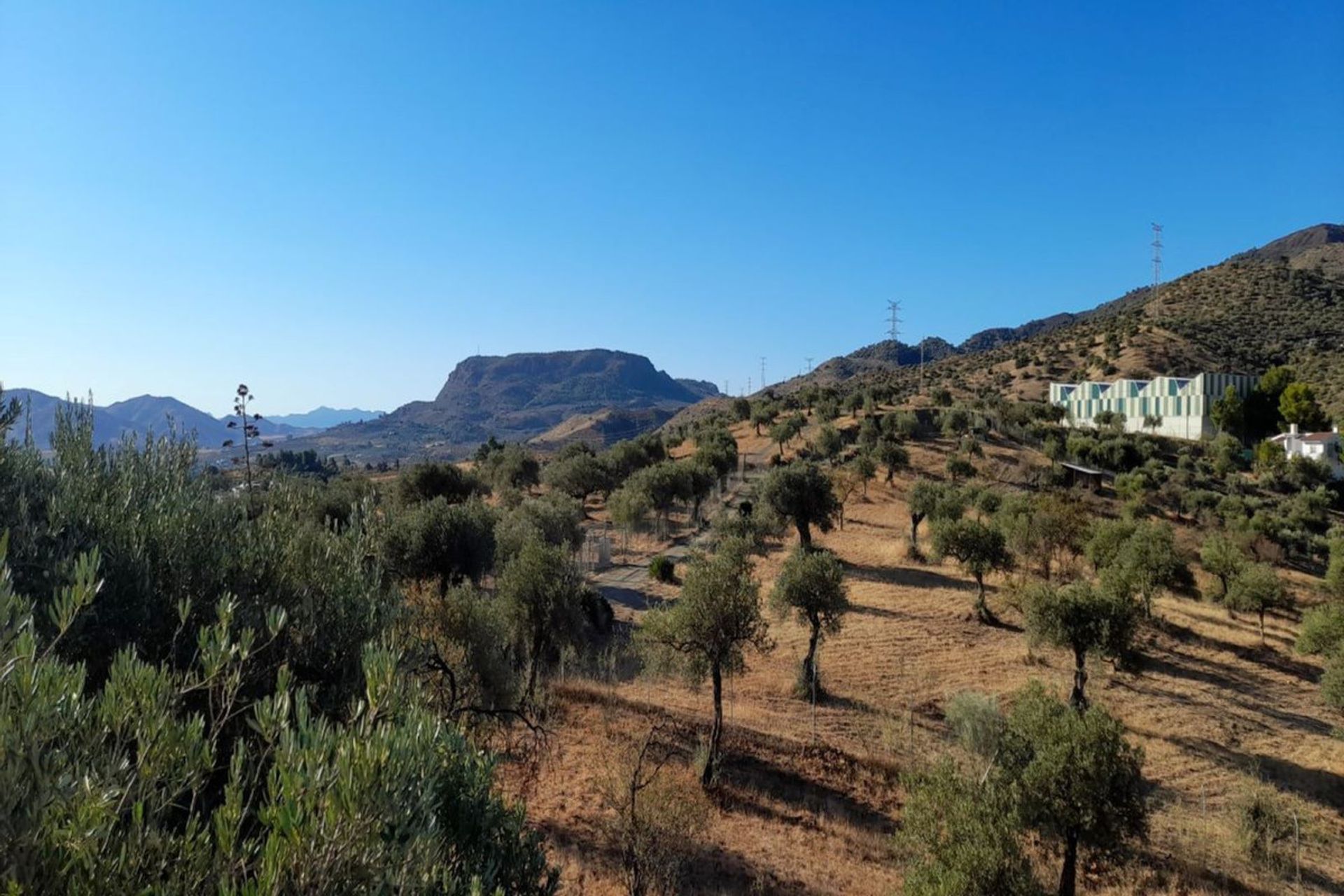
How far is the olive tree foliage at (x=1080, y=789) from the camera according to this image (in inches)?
452

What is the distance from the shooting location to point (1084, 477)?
53250 millimetres

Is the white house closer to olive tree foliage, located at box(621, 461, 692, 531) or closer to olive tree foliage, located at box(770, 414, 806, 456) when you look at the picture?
olive tree foliage, located at box(770, 414, 806, 456)

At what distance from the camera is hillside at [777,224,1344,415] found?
273 feet

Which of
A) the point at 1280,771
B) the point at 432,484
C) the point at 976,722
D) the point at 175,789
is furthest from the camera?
the point at 432,484

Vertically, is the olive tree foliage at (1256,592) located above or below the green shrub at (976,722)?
above

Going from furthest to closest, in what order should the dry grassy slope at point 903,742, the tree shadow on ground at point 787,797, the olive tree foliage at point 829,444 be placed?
the olive tree foliage at point 829,444, the tree shadow on ground at point 787,797, the dry grassy slope at point 903,742

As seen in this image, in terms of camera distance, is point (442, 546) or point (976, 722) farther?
point (442, 546)

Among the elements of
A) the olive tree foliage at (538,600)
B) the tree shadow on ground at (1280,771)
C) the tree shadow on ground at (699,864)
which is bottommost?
the tree shadow on ground at (1280,771)

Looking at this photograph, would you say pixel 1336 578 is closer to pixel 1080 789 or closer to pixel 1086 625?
pixel 1086 625

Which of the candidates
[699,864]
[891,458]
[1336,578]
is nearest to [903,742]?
[699,864]

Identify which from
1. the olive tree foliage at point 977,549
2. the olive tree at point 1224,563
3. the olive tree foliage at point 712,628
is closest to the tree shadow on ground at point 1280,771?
the olive tree foliage at point 977,549

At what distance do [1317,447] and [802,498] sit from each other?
56611 mm

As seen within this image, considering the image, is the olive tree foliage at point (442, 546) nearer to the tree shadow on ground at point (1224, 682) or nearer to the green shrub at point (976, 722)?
the green shrub at point (976, 722)

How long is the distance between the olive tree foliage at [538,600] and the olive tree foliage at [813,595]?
22.6ft
